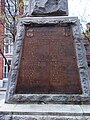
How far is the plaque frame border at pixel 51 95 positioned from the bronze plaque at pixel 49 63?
0.09m

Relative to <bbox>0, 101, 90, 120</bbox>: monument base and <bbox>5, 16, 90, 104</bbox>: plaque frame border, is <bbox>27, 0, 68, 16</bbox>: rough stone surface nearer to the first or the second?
<bbox>5, 16, 90, 104</bbox>: plaque frame border

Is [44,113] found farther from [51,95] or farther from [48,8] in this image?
[48,8]

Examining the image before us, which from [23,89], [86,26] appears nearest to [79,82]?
[23,89]

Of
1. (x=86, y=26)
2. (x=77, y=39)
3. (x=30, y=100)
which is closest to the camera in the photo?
(x=30, y=100)

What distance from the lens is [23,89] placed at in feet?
17.5

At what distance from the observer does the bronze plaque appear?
5324 mm

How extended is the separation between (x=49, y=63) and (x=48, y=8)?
1.31m

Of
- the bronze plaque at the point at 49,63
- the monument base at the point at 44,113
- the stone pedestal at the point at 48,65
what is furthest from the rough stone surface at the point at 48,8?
the monument base at the point at 44,113

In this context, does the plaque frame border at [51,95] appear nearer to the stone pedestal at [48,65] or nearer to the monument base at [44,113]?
the stone pedestal at [48,65]

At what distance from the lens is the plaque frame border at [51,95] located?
513 cm

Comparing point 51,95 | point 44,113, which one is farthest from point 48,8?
point 44,113

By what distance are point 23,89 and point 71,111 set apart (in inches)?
50.1

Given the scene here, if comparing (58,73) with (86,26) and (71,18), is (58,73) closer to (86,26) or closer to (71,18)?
(71,18)

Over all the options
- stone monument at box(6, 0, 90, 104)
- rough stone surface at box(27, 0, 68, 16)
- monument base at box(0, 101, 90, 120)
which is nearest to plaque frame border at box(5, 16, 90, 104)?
stone monument at box(6, 0, 90, 104)
